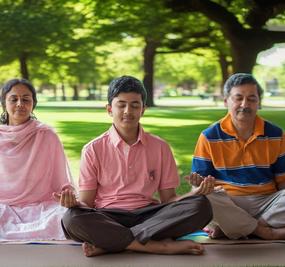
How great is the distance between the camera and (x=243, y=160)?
3844 mm

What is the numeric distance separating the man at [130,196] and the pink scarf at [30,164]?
42 centimetres

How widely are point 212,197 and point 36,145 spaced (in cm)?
138

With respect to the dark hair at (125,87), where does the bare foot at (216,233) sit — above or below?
below

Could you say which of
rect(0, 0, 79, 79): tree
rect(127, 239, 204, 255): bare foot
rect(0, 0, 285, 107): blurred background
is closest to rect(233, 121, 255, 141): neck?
rect(127, 239, 204, 255): bare foot

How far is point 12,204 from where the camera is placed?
154 inches

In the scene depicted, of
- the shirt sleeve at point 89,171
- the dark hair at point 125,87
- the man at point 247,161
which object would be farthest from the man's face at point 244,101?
the shirt sleeve at point 89,171

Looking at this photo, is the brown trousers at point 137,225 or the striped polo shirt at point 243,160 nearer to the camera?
the brown trousers at point 137,225

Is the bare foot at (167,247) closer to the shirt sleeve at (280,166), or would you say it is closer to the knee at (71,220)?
the knee at (71,220)

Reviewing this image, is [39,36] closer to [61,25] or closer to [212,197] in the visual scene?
[61,25]

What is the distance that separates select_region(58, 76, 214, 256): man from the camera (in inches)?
132

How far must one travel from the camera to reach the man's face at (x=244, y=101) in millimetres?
3762

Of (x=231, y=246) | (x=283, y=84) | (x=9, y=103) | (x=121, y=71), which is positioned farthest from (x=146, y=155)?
(x=283, y=84)

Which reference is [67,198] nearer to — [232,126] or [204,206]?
[204,206]

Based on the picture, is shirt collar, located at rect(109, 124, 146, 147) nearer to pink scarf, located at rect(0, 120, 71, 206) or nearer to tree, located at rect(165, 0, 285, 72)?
pink scarf, located at rect(0, 120, 71, 206)
